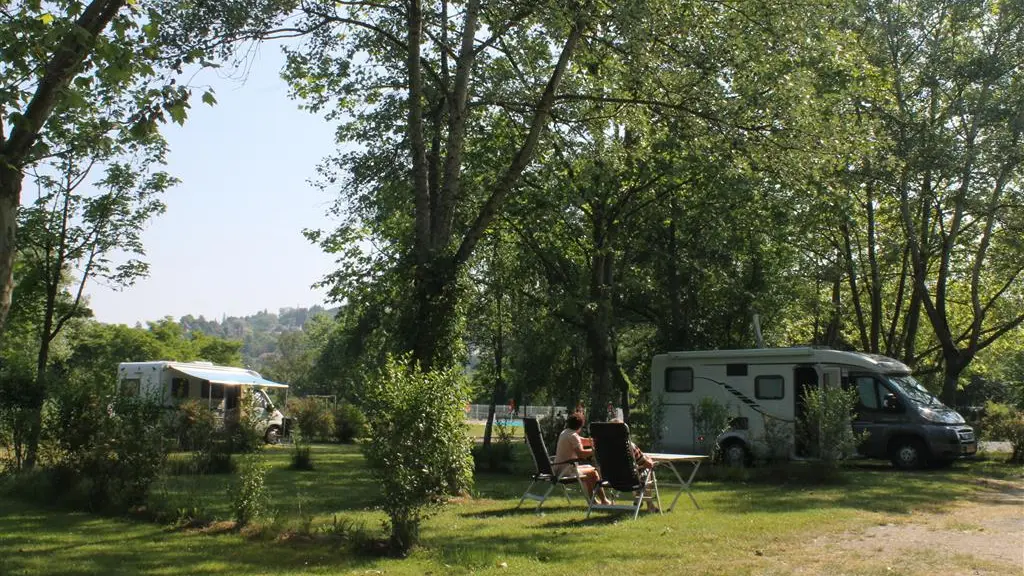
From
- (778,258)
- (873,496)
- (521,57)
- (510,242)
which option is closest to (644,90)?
(521,57)

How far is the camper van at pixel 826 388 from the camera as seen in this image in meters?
17.5

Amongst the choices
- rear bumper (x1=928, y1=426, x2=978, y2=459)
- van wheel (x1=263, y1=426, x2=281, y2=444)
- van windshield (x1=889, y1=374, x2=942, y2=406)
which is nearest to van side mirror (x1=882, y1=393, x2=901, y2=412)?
van windshield (x1=889, y1=374, x2=942, y2=406)

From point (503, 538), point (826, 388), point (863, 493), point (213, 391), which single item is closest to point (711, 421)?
point (826, 388)

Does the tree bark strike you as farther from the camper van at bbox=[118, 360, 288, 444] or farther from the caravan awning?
the caravan awning

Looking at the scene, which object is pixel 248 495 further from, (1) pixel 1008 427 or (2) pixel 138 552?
(1) pixel 1008 427

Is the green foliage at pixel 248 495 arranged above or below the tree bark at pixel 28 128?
below

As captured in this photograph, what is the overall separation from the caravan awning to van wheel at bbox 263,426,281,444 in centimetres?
155

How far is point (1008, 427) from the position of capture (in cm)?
1936

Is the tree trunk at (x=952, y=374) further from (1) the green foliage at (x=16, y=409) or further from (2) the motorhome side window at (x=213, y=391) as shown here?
(2) the motorhome side window at (x=213, y=391)

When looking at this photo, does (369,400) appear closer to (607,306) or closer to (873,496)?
(873,496)

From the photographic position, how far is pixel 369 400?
8.05 meters

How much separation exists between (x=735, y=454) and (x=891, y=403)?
11.0 ft

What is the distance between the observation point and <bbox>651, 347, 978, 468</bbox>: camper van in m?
17.5

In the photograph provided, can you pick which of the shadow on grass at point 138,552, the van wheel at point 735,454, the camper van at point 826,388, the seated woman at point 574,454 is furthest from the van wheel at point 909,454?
the shadow on grass at point 138,552
